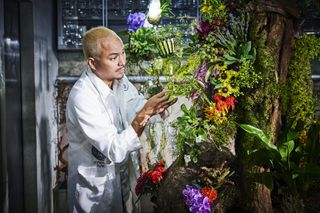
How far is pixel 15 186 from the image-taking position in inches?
117

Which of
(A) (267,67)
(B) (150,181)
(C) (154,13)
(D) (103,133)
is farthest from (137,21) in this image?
(B) (150,181)

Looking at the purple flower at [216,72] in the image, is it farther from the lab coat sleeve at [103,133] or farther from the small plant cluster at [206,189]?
the lab coat sleeve at [103,133]

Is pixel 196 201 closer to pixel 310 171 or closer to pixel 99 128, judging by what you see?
pixel 310 171

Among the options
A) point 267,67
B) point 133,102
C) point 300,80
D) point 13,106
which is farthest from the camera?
point 13,106

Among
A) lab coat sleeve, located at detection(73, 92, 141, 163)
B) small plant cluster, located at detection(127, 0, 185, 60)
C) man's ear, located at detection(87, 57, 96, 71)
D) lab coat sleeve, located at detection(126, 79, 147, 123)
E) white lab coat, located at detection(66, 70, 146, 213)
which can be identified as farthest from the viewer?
lab coat sleeve, located at detection(126, 79, 147, 123)

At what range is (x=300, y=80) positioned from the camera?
1867mm

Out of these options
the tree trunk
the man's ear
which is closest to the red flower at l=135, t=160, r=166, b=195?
the tree trunk

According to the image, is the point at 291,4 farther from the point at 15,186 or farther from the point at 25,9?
the point at 15,186

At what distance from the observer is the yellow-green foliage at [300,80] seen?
185cm

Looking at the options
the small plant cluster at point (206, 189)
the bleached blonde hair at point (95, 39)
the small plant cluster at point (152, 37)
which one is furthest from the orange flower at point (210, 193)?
the bleached blonde hair at point (95, 39)

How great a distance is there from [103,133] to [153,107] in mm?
329

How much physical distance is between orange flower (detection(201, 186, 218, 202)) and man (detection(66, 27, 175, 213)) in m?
0.48

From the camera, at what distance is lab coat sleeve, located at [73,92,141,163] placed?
6.58 feet

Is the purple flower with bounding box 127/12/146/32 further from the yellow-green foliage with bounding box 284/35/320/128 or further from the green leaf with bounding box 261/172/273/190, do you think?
the green leaf with bounding box 261/172/273/190
